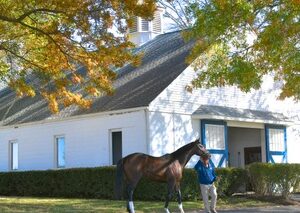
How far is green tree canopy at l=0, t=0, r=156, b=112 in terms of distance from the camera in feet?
65.5

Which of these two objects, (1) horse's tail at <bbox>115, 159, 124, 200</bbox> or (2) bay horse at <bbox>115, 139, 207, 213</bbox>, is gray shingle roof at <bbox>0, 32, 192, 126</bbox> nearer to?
(2) bay horse at <bbox>115, 139, 207, 213</bbox>


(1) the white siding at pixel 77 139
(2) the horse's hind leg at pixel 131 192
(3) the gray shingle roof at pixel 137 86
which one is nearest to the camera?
(2) the horse's hind leg at pixel 131 192

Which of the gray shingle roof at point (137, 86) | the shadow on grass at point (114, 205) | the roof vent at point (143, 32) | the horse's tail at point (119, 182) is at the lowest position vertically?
the shadow on grass at point (114, 205)

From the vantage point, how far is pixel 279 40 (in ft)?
62.3

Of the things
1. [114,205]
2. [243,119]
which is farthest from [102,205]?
[243,119]

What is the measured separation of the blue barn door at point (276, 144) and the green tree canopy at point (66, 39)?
9882mm

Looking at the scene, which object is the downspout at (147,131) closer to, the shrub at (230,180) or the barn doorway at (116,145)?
the barn doorway at (116,145)

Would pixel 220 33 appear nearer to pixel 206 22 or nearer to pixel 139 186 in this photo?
pixel 206 22

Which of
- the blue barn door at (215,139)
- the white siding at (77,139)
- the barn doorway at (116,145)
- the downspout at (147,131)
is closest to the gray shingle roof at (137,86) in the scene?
the downspout at (147,131)

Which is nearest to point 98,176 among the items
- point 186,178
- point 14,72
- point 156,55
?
point 186,178

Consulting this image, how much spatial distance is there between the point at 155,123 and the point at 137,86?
3116mm

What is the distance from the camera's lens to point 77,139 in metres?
27.7

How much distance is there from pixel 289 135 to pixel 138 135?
9.70 m

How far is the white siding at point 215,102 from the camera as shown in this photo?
2497 cm
